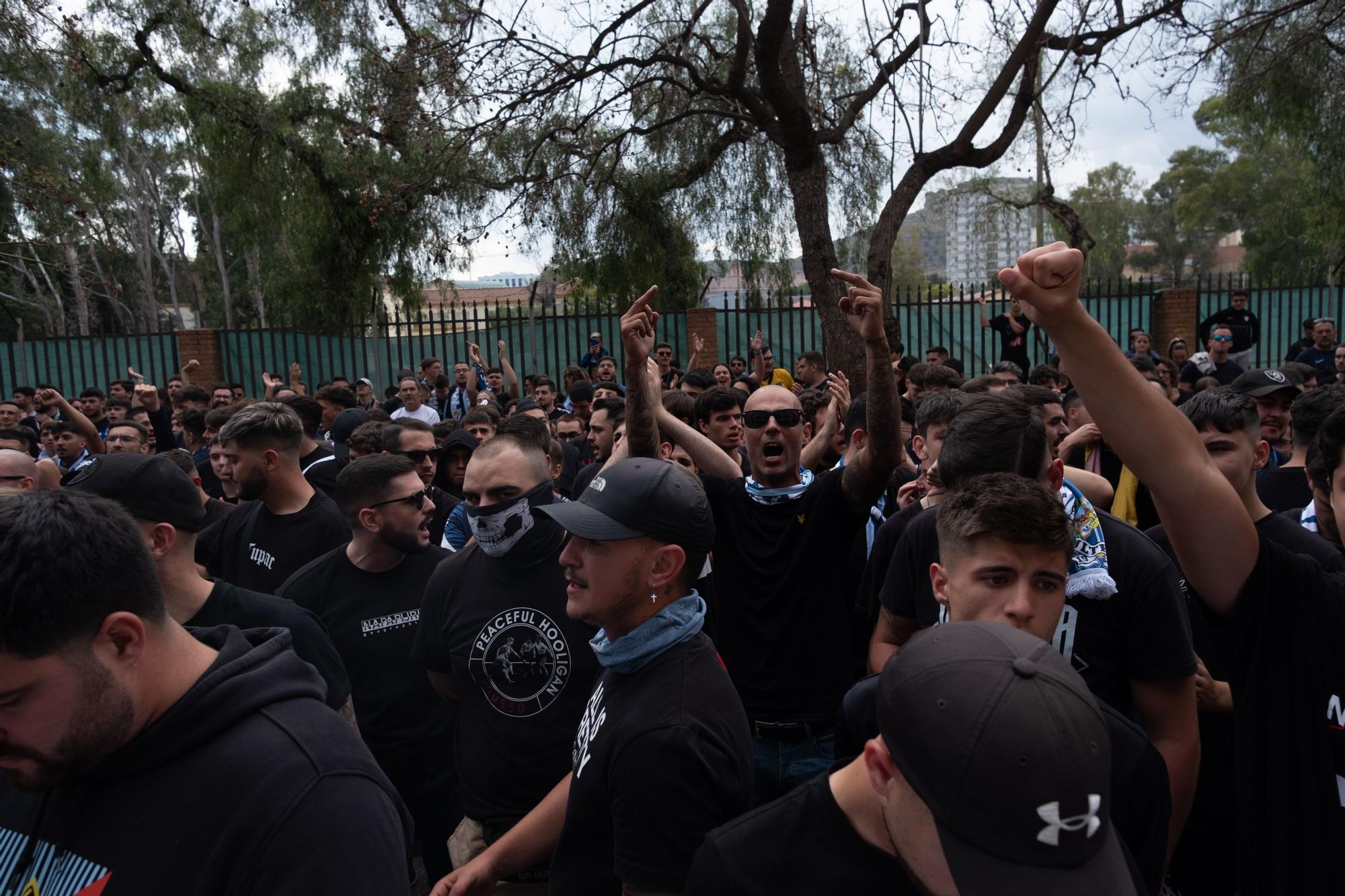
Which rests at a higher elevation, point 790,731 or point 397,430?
point 397,430

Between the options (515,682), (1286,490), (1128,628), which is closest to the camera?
(1128,628)

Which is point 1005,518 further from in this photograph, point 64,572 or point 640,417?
point 640,417

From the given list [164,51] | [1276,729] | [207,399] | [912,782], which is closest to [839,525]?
[1276,729]

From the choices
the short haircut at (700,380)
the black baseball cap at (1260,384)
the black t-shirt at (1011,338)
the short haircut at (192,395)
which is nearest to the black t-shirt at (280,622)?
the black baseball cap at (1260,384)

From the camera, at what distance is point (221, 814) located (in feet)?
5.16

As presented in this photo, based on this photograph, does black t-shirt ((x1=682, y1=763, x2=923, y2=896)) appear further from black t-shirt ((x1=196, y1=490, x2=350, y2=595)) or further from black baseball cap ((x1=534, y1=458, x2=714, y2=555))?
black t-shirt ((x1=196, y1=490, x2=350, y2=595))

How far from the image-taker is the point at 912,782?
1350 mm

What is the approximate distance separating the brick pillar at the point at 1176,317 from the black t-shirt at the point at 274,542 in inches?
710

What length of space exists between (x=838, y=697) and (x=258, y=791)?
2637 mm

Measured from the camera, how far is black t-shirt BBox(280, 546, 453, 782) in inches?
152

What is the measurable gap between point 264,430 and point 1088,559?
11.8 feet

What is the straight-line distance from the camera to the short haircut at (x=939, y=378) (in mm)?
7535

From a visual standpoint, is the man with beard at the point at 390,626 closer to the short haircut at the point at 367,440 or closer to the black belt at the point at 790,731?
the black belt at the point at 790,731

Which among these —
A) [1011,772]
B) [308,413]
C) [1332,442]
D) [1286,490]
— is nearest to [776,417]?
[1332,442]
